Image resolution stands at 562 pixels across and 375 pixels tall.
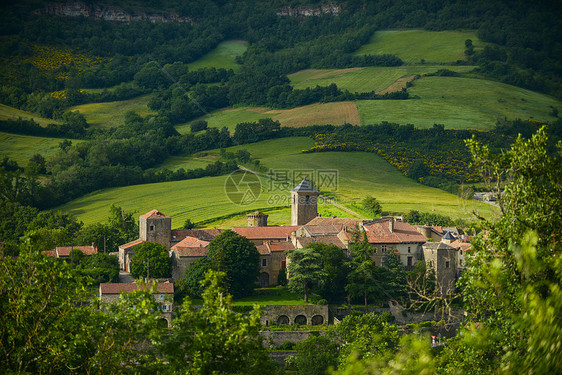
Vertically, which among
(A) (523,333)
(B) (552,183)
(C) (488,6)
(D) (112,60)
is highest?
(C) (488,6)

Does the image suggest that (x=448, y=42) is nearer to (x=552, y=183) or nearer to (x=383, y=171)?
(x=383, y=171)

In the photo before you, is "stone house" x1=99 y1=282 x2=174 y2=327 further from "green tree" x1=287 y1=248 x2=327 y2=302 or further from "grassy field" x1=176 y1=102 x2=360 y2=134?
"grassy field" x1=176 y1=102 x2=360 y2=134

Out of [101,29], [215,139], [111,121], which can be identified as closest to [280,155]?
[215,139]

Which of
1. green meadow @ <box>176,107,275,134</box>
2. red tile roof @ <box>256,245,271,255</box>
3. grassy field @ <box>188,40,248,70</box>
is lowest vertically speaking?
red tile roof @ <box>256,245,271,255</box>

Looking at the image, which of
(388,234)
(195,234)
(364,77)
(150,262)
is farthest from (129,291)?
(364,77)

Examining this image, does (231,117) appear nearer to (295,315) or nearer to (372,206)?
(372,206)

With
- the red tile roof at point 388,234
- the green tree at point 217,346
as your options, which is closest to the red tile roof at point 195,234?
the red tile roof at point 388,234

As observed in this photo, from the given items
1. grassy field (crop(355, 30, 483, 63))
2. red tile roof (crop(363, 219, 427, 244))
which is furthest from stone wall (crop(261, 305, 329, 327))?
grassy field (crop(355, 30, 483, 63))
